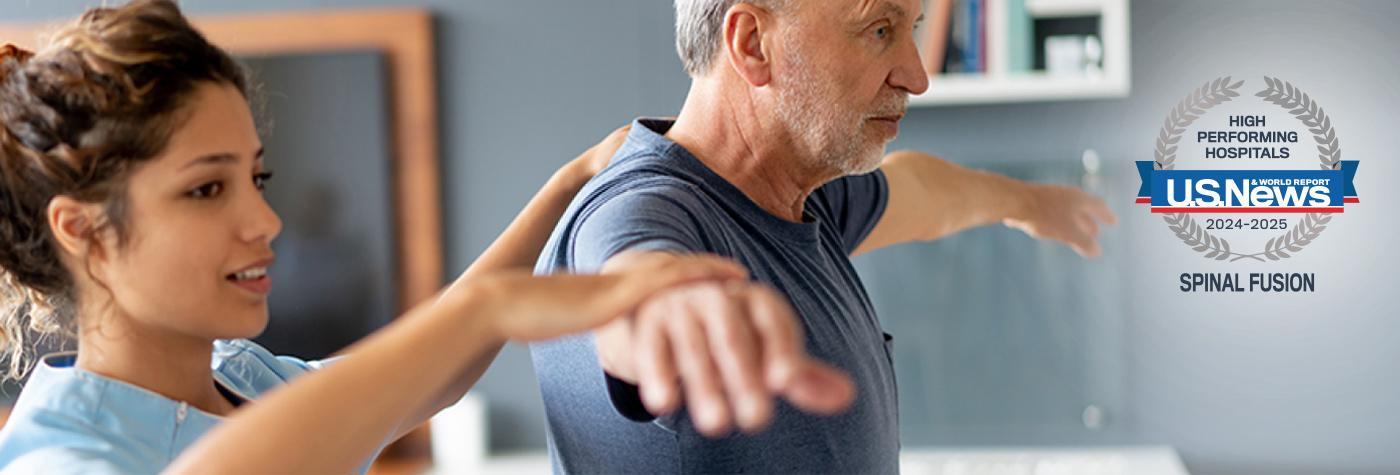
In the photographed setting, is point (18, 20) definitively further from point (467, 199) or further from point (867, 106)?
point (867, 106)

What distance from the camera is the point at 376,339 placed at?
645 mm

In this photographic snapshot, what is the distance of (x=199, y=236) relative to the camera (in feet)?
3.06

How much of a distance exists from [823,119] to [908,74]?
99 millimetres

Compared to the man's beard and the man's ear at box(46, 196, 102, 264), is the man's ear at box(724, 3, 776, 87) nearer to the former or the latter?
the man's beard

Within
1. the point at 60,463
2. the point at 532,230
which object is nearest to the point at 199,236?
the point at 60,463

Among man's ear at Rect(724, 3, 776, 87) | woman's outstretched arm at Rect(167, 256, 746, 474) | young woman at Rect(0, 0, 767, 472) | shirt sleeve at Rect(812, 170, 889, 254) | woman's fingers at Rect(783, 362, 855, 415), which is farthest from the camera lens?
shirt sleeve at Rect(812, 170, 889, 254)

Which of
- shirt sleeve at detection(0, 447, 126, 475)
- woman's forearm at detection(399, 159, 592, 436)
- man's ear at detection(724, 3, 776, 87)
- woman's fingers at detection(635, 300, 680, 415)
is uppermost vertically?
man's ear at detection(724, 3, 776, 87)

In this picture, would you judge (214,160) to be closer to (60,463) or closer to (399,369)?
(60,463)

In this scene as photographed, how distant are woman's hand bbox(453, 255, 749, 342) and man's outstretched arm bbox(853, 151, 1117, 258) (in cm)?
114

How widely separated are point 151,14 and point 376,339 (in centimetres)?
49

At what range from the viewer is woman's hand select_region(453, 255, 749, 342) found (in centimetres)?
59

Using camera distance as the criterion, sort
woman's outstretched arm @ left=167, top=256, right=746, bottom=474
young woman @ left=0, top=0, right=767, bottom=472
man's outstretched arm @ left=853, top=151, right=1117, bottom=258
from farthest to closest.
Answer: man's outstretched arm @ left=853, top=151, right=1117, bottom=258 < young woman @ left=0, top=0, right=767, bottom=472 < woman's outstretched arm @ left=167, top=256, right=746, bottom=474

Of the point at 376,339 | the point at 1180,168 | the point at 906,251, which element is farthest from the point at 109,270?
the point at 906,251

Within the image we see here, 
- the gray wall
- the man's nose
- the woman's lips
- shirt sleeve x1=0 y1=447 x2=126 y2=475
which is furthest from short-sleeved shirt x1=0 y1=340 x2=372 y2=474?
the gray wall
